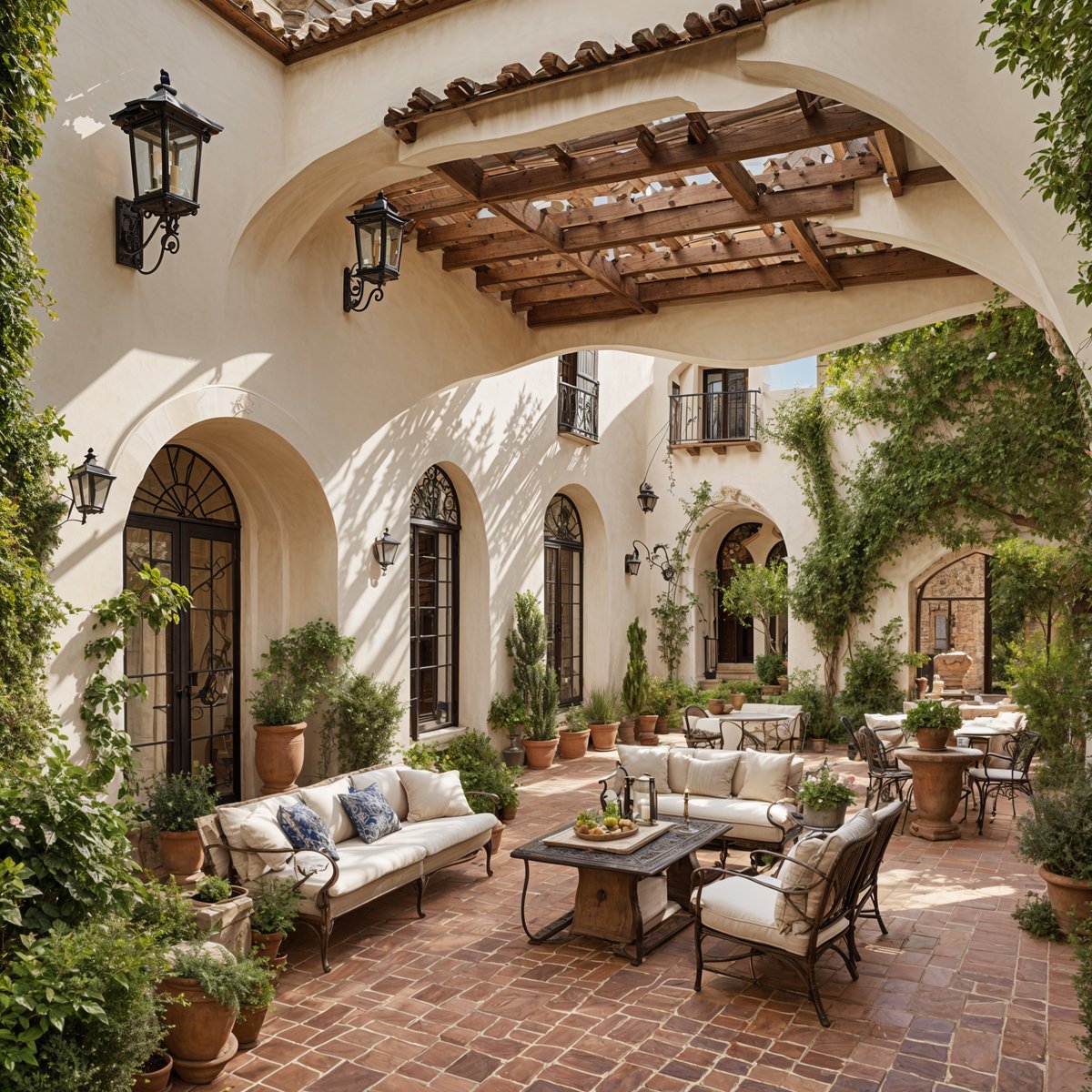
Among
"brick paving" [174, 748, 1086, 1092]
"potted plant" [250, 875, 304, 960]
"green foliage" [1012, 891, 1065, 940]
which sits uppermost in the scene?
"potted plant" [250, 875, 304, 960]

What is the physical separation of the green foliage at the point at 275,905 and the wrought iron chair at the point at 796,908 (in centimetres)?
229

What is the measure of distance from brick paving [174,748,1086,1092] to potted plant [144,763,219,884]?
96 cm

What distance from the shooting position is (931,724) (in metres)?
8.33

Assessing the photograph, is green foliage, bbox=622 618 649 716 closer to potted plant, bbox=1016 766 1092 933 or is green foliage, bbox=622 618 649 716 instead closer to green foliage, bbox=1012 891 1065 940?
green foliage, bbox=1012 891 1065 940

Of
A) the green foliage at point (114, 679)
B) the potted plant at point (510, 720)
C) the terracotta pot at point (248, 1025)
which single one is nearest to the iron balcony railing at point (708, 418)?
the potted plant at point (510, 720)

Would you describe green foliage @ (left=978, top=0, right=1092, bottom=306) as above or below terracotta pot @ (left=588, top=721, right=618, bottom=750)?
above

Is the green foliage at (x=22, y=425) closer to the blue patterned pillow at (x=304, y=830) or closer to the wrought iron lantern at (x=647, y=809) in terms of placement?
the blue patterned pillow at (x=304, y=830)

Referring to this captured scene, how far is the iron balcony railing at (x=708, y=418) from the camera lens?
1596 centimetres

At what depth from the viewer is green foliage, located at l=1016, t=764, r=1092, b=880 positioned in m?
5.59

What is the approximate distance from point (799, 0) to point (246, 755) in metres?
6.76

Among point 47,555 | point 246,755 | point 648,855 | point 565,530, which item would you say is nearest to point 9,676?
point 47,555

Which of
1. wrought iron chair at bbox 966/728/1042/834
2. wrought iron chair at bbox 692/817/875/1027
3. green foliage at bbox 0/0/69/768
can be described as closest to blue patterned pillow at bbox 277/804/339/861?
green foliage at bbox 0/0/69/768

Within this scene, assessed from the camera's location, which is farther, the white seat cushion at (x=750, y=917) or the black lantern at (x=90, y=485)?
the black lantern at (x=90, y=485)

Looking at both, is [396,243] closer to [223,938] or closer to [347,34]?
[347,34]
